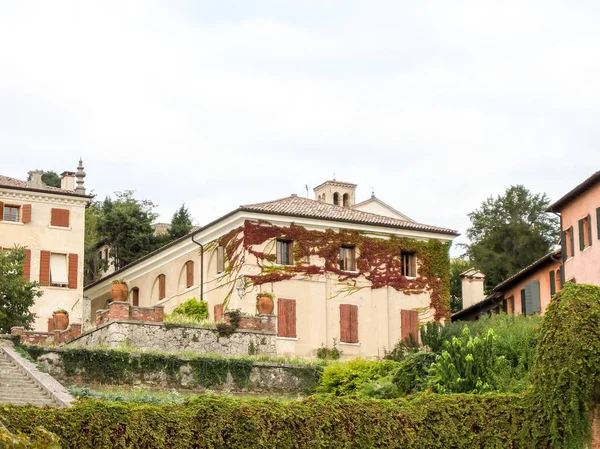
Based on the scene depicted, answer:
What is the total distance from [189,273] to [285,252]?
503cm

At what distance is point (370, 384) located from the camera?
3331 cm

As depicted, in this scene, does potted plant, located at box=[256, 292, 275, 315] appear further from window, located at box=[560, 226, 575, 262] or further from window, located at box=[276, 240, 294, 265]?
window, located at box=[560, 226, 575, 262]

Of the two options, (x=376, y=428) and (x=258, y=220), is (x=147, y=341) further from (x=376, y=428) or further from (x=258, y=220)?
(x=376, y=428)

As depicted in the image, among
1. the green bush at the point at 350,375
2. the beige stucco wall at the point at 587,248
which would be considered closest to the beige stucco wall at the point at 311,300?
the beige stucco wall at the point at 587,248

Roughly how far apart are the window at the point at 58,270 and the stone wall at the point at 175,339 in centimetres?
1301

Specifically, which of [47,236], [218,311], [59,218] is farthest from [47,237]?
[218,311]

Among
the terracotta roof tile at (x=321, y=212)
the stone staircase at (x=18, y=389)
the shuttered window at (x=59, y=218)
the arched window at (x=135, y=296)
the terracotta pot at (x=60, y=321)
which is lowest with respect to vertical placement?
the stone staircase at (x=18, y=389)

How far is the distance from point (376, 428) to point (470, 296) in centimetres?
3903

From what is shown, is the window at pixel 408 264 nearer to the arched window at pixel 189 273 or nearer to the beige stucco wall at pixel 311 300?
the beige stucco wall at pixel 311 300

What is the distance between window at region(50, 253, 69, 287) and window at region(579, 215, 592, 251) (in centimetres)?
2260

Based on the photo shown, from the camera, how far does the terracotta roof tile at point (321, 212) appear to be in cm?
4659

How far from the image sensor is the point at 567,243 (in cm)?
4888

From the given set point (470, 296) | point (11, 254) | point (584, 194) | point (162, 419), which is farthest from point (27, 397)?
point (470, 296)

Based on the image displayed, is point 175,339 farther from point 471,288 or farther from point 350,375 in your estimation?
point 471,288
